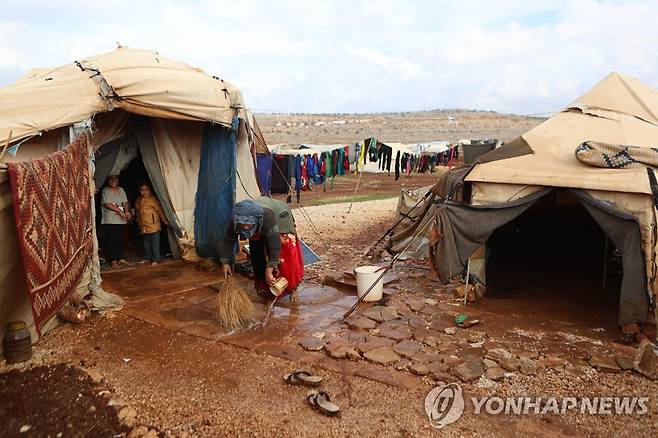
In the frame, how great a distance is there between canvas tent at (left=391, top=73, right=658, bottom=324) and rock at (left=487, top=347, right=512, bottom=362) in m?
1.29

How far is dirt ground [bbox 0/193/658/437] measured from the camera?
3674mm

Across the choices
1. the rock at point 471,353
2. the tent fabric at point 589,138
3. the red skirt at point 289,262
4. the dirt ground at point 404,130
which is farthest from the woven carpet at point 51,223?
the dirt ground at point 404,130

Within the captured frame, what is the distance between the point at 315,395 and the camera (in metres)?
3.96

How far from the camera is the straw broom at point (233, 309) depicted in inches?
213

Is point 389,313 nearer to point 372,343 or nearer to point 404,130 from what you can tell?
point 372,343

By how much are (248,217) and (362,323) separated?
1596 millimetres

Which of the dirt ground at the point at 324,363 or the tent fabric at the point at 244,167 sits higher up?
the tent fabric at the point at 244,167

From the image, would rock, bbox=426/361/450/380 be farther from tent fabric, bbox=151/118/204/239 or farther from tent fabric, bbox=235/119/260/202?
tent fabric, bbox=151/118/204/239

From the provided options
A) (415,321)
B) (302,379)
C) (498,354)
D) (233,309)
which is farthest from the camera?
(415,321)

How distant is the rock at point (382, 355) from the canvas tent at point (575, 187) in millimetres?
1777

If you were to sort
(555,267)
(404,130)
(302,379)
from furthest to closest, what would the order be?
(404,130)
(555,267)
(302,379)

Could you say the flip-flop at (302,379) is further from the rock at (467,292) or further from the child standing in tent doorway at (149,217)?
the child standing in tent doorway at (149,217)

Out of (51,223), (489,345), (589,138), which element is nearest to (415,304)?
(489,345)

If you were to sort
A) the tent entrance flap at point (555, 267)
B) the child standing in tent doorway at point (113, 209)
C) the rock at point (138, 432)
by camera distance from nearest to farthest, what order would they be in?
the rock at point (138, 432), the tent entrance flap at point (555, 267), the child standing in tent doorway at point (113, 209)
